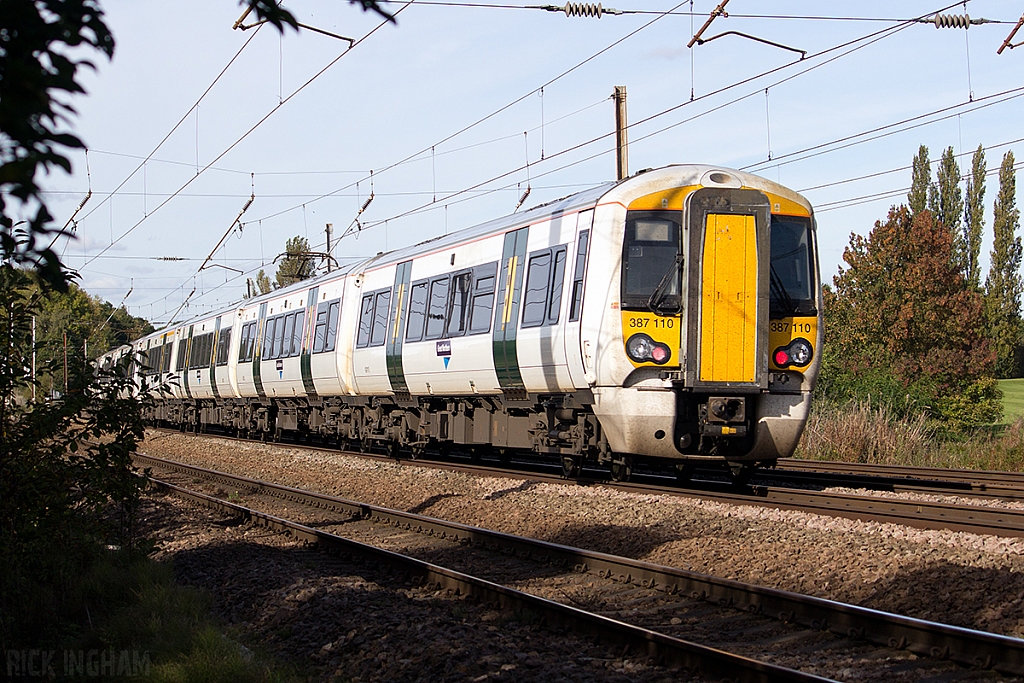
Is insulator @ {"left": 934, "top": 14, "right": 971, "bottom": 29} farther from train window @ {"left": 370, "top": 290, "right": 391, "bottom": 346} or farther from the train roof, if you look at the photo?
train window @ {"left": 370, "top": 290, "right": 391, "bottom": 346}

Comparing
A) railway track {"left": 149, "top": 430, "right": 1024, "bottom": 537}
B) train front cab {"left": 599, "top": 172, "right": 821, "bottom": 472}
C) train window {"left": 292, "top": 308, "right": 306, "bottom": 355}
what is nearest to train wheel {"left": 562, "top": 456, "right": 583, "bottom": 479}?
railway track {"left": 149, "top": 430, "right": 1024, "bottom": 537}

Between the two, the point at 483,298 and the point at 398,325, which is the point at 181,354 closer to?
the point at 398,325

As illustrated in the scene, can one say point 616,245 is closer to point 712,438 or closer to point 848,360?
point 712,438

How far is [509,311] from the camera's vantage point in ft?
43.1

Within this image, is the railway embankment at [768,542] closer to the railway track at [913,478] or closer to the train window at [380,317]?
the railway track at [913,478]

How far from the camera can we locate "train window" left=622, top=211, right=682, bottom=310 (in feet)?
35.4

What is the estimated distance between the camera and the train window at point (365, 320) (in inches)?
712

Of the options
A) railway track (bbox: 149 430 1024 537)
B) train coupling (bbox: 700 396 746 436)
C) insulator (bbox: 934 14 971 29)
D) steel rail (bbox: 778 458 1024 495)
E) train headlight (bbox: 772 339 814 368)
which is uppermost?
insulator (bbox: 934 14 971 29)

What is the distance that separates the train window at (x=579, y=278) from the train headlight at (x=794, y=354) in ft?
7.35

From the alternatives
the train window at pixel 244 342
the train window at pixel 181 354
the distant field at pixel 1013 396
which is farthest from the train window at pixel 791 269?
the distant field at pixel 1013 396

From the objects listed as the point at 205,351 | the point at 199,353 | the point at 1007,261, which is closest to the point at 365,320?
the point at 205,351

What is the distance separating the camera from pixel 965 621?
598cm

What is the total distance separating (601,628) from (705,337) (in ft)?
17.5

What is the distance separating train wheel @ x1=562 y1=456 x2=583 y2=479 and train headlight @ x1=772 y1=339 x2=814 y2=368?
316cm
